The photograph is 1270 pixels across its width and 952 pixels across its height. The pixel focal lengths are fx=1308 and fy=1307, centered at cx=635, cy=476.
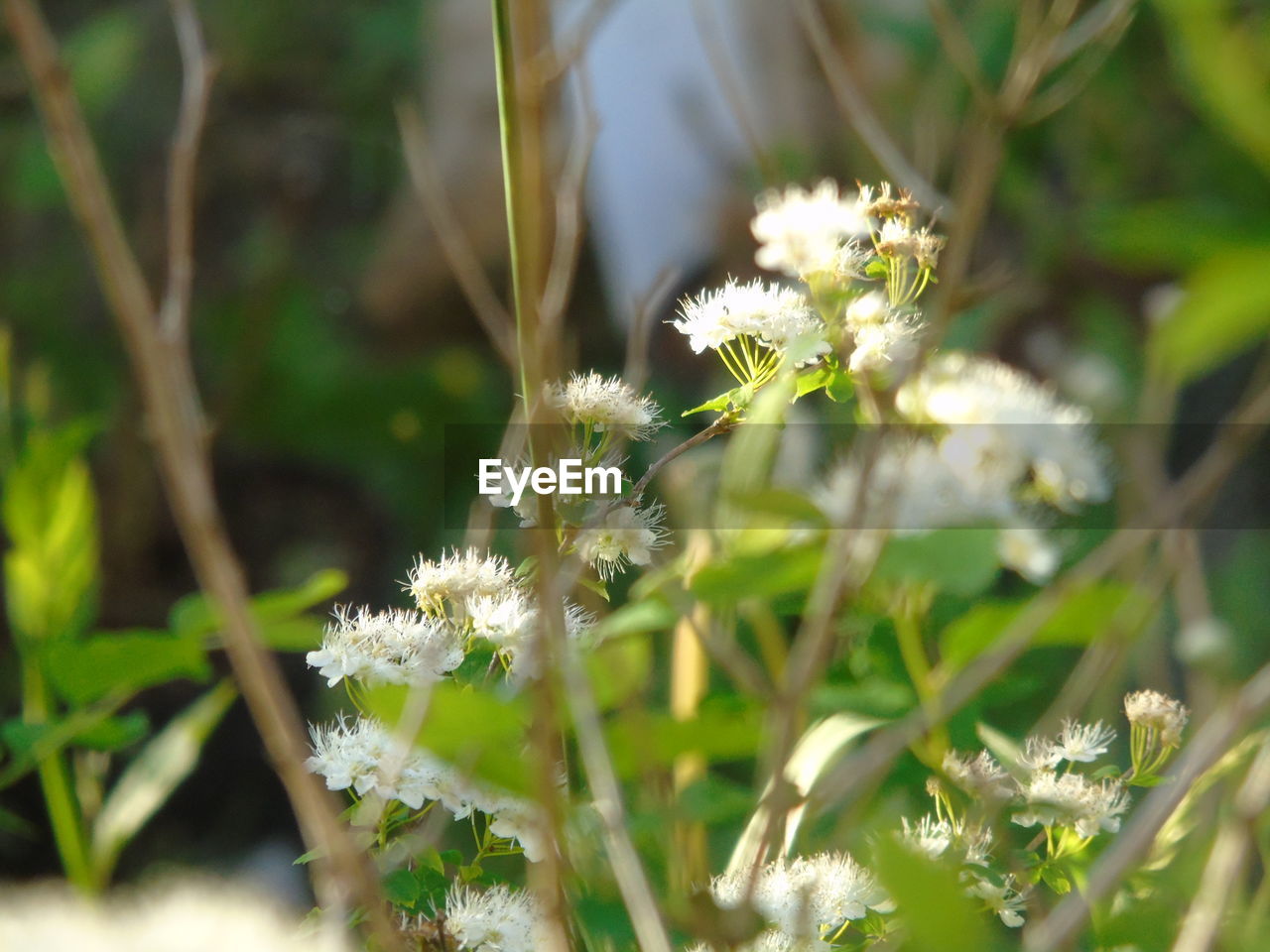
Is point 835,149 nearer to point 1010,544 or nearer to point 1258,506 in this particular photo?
point 1258,506

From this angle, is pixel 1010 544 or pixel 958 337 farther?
pixel 958 337

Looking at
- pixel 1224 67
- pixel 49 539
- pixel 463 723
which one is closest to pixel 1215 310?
pixel 1224 67

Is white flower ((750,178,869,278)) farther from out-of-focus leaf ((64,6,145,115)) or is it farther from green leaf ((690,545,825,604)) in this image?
out-of-focus leaf ((64,6,145,115))

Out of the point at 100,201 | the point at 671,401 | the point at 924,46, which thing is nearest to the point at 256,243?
the point at 671,401

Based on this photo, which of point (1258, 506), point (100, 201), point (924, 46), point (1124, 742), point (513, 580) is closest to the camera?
point (100, 201)

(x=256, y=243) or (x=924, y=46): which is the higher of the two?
(x=256, y=243)

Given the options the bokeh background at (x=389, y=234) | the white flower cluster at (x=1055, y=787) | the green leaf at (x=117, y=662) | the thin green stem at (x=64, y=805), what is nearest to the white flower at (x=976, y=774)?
the white flower cluster at (x=1055, y=787)
